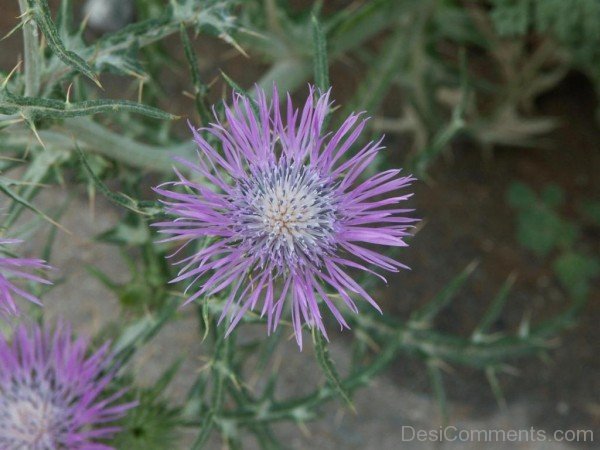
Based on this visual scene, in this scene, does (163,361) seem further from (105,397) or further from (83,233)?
(105,397)

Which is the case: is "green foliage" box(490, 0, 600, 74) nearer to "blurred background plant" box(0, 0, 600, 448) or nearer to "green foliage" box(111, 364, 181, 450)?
"blurred background plant" box(0, 0, 600, 448)

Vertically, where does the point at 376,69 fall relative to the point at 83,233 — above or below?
above

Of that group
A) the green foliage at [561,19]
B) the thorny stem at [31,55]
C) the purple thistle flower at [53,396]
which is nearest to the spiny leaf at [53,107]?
the thorny stem at [31,55]


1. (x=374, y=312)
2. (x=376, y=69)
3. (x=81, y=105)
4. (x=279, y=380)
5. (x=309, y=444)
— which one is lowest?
(x=309, y=444)

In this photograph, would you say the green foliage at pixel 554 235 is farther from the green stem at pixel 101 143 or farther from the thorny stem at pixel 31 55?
the thorny stem at pixel 31 55

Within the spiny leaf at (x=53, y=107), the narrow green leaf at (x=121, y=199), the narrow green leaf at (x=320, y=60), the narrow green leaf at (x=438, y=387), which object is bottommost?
the narrow green leaf at (x=438, y=387)

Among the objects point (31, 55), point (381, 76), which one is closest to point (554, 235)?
point (381, 76)

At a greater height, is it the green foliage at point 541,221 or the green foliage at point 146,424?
the green foliage at point 541,221

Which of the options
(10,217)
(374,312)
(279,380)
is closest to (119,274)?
(279,380)
